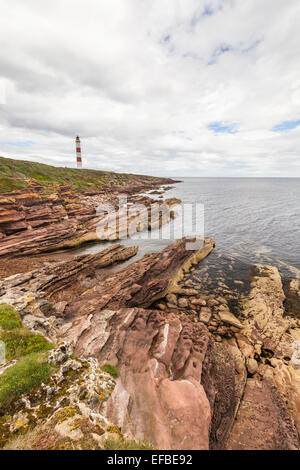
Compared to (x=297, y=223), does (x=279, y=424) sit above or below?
below

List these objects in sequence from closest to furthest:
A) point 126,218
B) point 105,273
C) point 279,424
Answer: point 279,424 → point 105,273 → point 126,218

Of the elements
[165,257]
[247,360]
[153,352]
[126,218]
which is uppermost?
[126,218]

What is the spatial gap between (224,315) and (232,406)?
971 cm

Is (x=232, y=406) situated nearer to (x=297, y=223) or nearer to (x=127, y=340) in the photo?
(x=127, y=340)

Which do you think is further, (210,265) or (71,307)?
(210,265)

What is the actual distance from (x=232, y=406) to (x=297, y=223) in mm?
65892

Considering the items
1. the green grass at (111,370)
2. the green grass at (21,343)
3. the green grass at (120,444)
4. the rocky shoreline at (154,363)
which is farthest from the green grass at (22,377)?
the green grass at (120,444)

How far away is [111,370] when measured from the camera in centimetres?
1054

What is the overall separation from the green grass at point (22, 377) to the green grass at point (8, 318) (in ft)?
11.1

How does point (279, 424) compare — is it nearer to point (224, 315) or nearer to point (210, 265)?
point (224, 315)

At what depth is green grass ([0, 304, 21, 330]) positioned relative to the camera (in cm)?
1098
